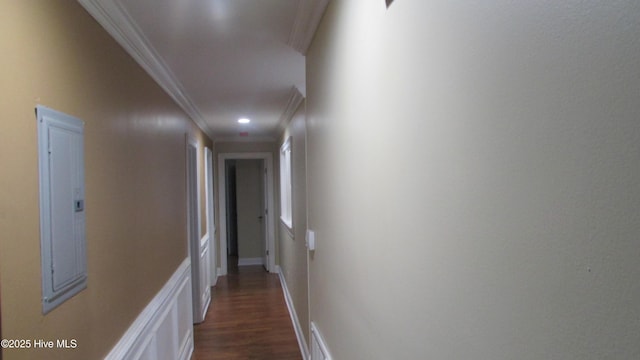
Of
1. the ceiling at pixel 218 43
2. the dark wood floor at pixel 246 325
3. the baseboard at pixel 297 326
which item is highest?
the ceiling at pixel 218 43

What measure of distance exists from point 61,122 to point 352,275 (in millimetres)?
1113

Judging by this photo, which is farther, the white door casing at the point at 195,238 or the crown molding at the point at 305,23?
the white door casing at the point at 195,238

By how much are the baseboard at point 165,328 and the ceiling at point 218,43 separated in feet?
4.77

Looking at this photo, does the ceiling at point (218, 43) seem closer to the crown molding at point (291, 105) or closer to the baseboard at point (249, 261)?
the crown molding at point (291, 105)

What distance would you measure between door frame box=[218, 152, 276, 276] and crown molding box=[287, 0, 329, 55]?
4.40 meters

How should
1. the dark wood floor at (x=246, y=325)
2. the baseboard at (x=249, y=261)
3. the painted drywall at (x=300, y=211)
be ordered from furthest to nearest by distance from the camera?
the baseboard at (x=249, y=261) < the dark wood floor at (x=246, y=325) < the painted drywall at (x=300, y=211)

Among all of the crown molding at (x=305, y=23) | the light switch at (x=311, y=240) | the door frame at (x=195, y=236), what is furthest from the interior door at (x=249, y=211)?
the crown molding at (x=305, y=23)

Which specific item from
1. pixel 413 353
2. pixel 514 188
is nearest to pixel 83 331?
pixel 413 353

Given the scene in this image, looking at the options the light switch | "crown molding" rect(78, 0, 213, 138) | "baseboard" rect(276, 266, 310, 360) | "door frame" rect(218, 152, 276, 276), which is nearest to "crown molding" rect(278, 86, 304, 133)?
"crown molding" rect(78, 0, 213, 138)

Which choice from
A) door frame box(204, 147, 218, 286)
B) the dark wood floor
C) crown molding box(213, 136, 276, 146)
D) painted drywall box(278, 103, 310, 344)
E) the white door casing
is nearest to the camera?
painted drywall box(278, 103, 310, 344)

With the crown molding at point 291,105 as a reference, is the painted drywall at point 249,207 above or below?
below

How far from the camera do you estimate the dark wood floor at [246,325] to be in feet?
11.9

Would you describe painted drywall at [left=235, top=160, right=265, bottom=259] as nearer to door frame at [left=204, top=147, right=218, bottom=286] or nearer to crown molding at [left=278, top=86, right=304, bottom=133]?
door frame at [left=204, top=147, right=218, bottom=286]

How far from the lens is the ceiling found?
1.74 m
